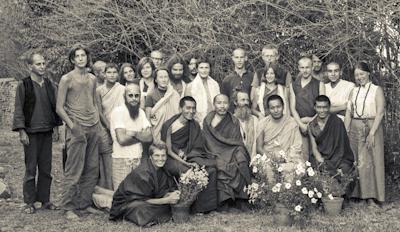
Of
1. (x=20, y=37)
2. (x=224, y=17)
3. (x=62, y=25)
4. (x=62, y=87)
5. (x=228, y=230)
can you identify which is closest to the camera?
(x=228, y=230)

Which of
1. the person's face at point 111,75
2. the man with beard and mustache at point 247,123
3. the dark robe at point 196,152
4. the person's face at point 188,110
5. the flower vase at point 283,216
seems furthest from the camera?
the person's face at point 111,75

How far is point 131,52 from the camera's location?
12.2 m

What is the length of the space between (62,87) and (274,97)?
2405mm

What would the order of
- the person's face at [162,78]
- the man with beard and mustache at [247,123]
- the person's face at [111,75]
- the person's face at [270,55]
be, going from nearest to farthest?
Result: the person's face at [162,78], the man with beard and mustache at [247,123], the person's face at [111,75], the person's face at [270,55]

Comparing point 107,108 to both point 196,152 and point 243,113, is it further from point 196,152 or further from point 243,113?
point 243,113

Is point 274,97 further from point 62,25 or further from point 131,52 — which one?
point 62,25

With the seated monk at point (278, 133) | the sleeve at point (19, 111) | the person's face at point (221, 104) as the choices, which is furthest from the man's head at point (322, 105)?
the sleeve at point (19, 111)

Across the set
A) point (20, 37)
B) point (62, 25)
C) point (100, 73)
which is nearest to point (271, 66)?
point (100, 73)

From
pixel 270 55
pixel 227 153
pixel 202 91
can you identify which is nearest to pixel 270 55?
pixel 270 55

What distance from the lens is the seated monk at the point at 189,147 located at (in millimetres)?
7324

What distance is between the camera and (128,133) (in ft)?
23.7

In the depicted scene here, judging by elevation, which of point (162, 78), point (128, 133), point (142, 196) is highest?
point (162, 78)

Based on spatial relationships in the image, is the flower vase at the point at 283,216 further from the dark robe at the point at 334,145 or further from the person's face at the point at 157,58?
the person's face at the point at 157,58

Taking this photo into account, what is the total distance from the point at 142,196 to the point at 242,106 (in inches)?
70.5
